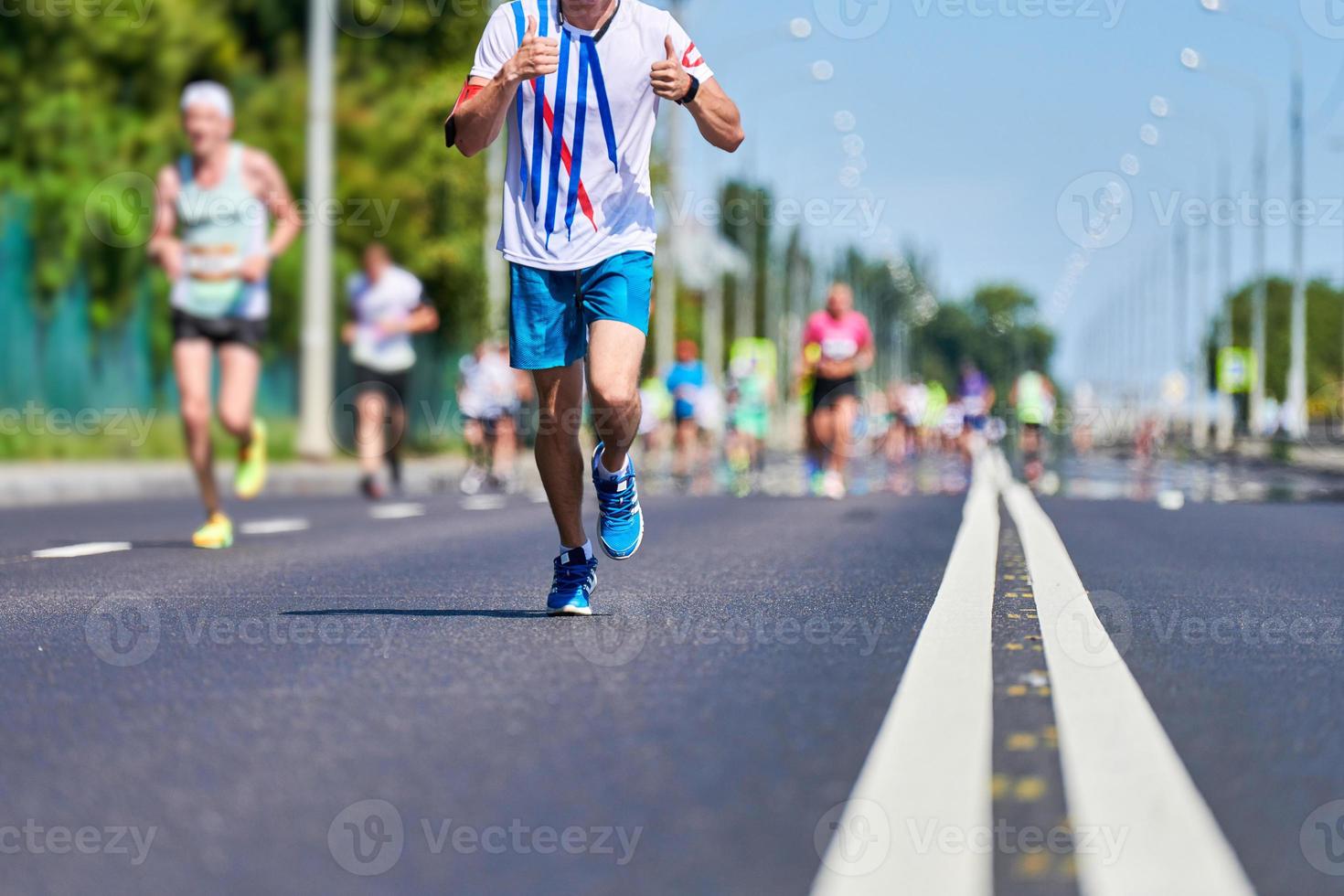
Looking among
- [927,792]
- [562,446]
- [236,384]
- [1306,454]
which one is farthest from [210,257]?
[1306,454]

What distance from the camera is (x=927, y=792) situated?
377cm

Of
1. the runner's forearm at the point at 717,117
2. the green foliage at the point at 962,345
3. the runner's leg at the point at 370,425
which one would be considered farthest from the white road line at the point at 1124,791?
the green foliage at the point at 962,345

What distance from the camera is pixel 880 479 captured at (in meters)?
28.2

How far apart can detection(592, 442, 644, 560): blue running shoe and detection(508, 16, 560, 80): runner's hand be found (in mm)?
1157

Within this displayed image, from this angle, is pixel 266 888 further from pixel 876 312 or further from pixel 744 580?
pixel 876 312

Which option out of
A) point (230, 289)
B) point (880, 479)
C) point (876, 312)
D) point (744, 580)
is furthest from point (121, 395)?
point (876, 312)

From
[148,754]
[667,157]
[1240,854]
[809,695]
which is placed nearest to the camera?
[1240,854]

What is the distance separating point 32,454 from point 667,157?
20931mm

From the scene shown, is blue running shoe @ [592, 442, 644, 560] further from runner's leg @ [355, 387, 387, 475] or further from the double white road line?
runner's leg @ [355, 387, 387, 475]

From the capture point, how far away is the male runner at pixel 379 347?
53.2 feet

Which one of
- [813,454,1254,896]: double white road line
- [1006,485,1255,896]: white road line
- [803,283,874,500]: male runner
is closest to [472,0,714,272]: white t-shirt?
[813,454,1254,896]: double white road line

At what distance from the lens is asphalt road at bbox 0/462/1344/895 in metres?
3.37

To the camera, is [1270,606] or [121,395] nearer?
[1270,606]

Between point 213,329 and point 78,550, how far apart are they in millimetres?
1197
